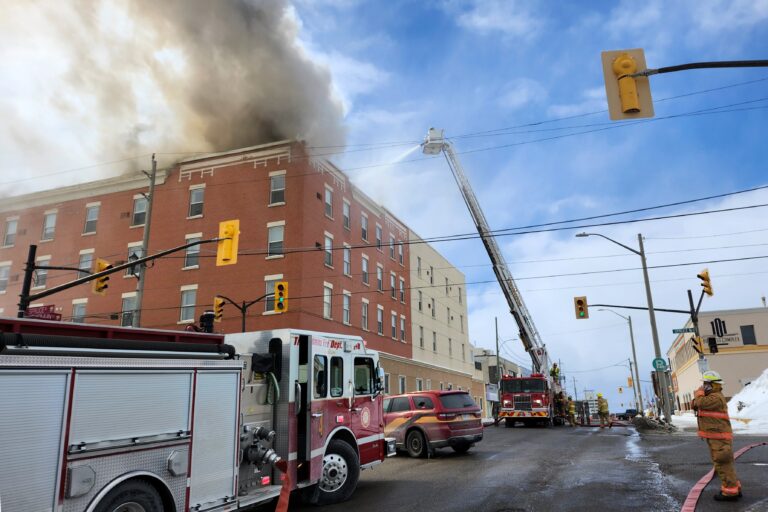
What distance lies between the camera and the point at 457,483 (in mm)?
8930

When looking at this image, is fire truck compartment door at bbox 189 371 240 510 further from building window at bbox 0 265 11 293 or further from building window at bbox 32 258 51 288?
building window at bbox 0 265 11 293

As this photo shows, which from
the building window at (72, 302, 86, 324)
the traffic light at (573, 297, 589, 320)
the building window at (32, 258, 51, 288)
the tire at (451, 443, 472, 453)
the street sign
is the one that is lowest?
the tire at (451, 443, 472, 453)

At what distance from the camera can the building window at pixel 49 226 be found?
3100 cm

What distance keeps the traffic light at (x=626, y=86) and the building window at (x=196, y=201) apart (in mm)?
24683

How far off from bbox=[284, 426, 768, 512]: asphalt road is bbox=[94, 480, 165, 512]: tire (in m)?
2.82

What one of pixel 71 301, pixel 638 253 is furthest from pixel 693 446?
pixel 71 301

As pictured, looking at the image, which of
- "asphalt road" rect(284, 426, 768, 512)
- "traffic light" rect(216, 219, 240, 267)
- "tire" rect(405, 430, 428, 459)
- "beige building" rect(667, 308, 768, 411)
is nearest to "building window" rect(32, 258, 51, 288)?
"traffic light" rect(216, 219, 240, 267)

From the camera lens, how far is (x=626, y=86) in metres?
7.13

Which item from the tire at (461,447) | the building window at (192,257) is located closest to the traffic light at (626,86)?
the tire at (461,447)

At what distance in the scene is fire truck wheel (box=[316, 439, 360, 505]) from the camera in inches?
304

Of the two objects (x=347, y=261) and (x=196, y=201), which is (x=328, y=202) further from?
(x=196, y=201)

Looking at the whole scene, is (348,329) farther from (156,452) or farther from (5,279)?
(156,452)

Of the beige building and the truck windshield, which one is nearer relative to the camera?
the truck windshield

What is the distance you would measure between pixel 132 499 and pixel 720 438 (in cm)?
671
